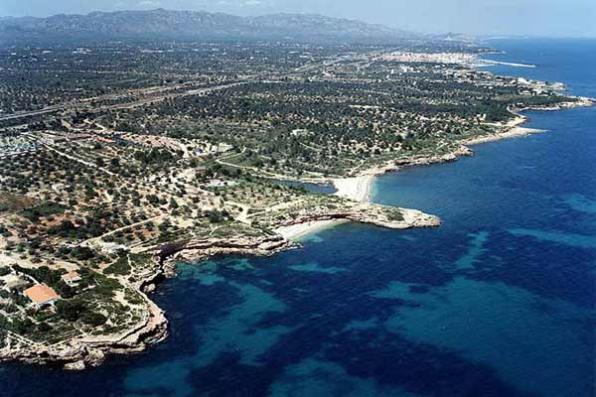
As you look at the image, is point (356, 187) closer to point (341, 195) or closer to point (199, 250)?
point (341, 195)

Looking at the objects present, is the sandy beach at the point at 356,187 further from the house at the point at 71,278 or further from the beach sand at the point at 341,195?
the house at the point at 71,278

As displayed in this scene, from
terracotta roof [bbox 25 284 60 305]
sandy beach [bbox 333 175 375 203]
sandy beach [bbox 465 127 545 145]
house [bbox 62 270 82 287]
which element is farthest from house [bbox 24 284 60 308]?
sandy beach [bbox 465 127 545 145]

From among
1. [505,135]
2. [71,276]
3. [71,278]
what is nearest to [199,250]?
[71,276]

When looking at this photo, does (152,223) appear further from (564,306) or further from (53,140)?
(53,140)

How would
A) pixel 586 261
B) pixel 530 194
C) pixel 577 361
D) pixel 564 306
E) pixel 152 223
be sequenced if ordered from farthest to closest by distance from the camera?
pixel 530 194 < pixel 152 223 < pixel 586 261 < pixel 564 306 < pixel 577 361

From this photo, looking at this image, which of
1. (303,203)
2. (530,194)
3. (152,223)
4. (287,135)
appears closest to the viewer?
(152,223)

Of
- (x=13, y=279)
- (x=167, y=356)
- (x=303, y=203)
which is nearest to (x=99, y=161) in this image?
(x=303, y=203)

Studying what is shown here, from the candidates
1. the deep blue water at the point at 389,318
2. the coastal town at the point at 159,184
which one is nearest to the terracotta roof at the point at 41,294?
the coastal town at the point at 159,184
